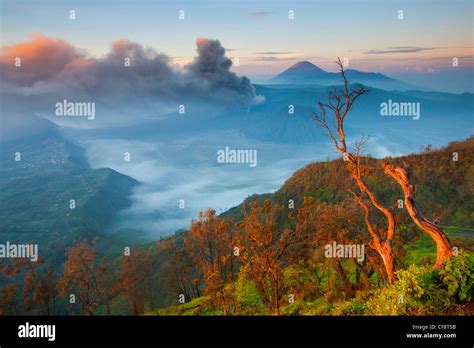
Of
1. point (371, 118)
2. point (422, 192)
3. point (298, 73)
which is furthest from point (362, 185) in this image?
point (371, 118)

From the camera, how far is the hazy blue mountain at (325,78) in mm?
27609

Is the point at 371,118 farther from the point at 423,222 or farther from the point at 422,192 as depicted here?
the point at 423,222

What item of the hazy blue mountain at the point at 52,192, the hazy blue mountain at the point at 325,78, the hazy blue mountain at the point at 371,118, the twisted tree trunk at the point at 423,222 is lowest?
the hazy blue mountain at the point at 52,192

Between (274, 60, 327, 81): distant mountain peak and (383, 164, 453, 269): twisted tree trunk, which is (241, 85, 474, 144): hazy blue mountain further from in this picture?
(383, 164, 453, 269): twisted tree trunk

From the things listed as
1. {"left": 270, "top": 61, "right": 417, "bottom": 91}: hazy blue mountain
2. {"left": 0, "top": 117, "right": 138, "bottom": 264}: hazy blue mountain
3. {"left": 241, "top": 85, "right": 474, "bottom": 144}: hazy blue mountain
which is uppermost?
{"left": 270, "top": 61, "right": 417, "bottom": 91}: hazy blue mountain

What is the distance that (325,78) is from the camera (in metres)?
29.3

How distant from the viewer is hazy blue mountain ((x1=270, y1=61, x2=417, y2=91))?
90.6ft

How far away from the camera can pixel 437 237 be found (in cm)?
883

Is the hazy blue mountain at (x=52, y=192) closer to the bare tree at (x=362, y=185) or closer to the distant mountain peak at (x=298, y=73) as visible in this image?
the distant mountain peak at (x=298, y=73)

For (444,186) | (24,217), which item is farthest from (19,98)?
(444,186)
